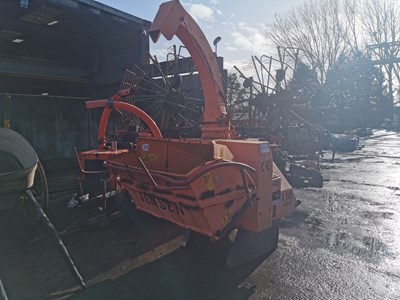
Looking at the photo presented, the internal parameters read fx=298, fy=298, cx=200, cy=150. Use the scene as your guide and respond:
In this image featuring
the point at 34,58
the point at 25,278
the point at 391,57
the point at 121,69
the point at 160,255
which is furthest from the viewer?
the point at 391,57

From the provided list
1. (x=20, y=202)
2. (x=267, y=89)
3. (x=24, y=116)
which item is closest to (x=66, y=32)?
(x=24, y=116)

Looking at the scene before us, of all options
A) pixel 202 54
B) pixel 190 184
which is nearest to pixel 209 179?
pixel 190 184

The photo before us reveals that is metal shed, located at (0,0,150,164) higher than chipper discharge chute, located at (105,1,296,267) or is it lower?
higher

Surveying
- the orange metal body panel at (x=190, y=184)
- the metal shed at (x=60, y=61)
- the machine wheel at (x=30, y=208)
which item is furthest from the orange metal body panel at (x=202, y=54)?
the metal shed at (x=60, y=61)

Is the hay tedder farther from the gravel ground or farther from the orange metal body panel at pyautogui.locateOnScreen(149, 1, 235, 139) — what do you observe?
the gravel ground

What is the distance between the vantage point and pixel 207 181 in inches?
106

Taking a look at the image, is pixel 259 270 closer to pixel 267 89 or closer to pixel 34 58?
pixel 267 89

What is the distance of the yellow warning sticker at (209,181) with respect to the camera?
8.82ft

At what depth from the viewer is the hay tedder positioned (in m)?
2.77

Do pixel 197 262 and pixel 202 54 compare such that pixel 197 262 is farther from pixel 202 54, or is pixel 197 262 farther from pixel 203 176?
pixel 202 54

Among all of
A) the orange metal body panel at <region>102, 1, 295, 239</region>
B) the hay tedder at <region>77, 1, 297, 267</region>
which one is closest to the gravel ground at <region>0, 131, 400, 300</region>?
the hay tedder at <region>77, 1, 297, 267</region>

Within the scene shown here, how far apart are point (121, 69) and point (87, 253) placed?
9.11 meters

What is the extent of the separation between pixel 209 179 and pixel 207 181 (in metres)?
0.03

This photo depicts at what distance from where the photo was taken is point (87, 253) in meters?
3.62
